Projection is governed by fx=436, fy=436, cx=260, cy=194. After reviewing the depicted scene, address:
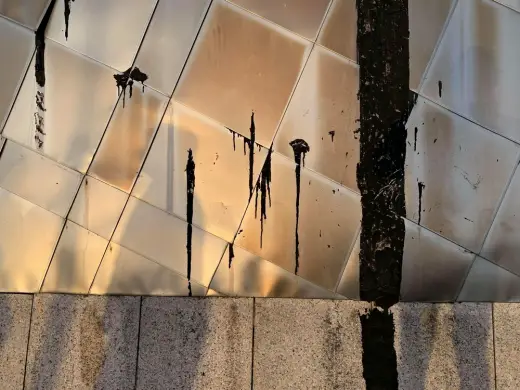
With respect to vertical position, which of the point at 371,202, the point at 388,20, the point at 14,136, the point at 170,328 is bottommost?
the point at 170,328

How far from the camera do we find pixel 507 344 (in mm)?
2791

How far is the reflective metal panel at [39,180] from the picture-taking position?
3000 mm

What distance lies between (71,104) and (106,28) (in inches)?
22.6

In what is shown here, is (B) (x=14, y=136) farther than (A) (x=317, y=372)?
Yes

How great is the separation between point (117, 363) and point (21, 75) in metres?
2.06

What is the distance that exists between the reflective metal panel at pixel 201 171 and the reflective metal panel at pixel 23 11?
113 cm

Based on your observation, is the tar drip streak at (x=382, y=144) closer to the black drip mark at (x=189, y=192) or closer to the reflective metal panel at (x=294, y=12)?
the reflective metal panel at (x=294, y=12)

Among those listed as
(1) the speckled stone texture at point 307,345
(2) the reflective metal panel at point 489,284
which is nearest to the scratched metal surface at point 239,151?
(2) the reflective metal panel at point 489,284

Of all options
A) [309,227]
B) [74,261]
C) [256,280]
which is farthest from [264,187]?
[74,261]

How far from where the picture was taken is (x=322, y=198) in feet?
9.67

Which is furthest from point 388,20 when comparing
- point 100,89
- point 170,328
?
point 170,328

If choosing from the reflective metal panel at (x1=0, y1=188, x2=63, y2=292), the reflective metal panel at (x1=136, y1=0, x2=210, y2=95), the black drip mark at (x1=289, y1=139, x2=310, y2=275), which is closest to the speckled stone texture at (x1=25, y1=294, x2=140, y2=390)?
the reflective metal panel at (x1=0, y1=188, x2=63, y2=292)

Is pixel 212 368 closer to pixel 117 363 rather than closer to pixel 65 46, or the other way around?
pixel 117 363

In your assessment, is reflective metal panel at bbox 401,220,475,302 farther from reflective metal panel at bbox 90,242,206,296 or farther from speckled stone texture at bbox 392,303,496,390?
reflective metal panel at bbox 90,242,206,296
